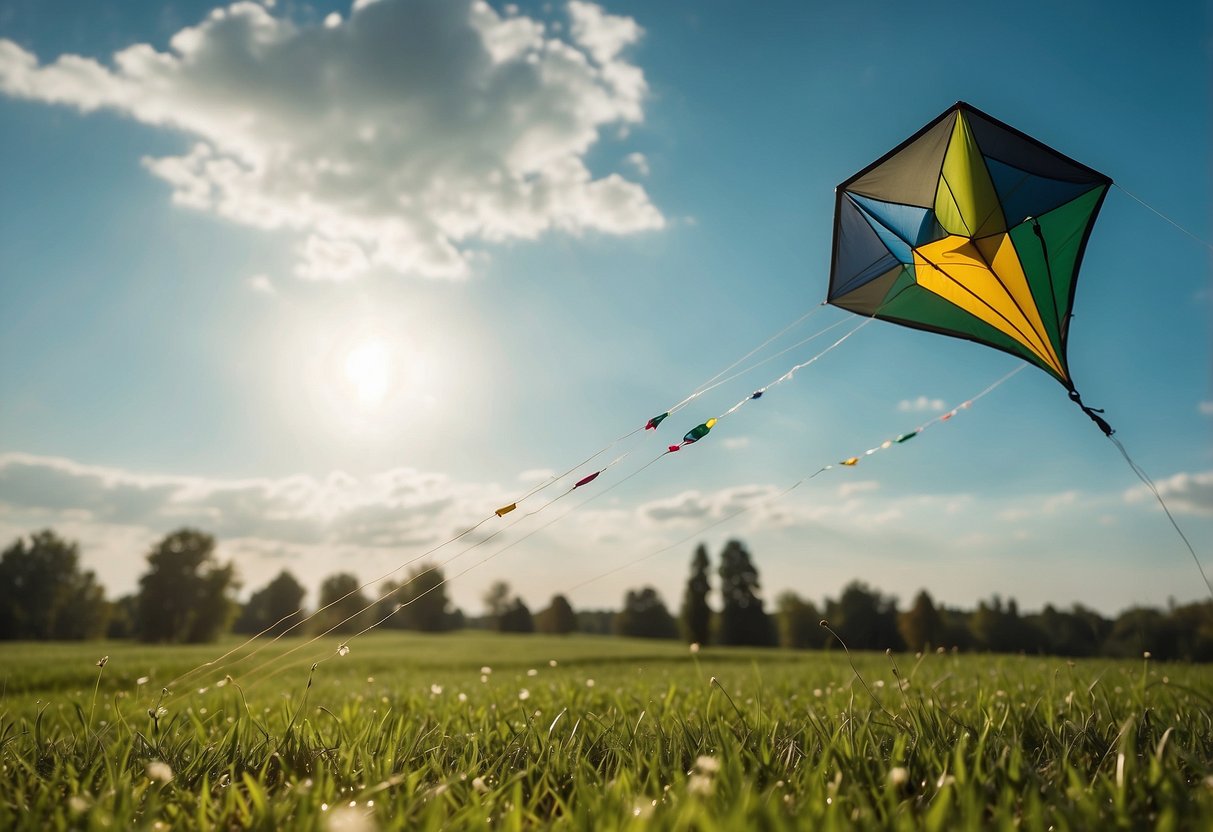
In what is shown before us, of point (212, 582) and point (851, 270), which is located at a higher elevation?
point (851, 270)

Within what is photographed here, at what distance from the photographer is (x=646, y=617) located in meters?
97.1

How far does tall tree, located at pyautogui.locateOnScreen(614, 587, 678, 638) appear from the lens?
97.1m

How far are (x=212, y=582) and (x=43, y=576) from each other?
643 inches

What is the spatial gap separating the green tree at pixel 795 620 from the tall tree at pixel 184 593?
64.5m

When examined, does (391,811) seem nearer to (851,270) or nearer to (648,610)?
(851,270)

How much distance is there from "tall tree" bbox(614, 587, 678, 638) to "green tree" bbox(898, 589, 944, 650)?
35129mm

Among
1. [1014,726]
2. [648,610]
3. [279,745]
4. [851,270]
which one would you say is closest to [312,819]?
[279,745]

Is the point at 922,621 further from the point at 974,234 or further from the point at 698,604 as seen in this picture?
the point at 974,234

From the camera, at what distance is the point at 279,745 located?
347 cm

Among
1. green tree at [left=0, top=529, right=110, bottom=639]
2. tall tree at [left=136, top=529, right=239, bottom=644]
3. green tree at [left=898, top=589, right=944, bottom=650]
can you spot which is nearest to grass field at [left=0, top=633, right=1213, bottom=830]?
green tree at [left=898, top=589, right=944, bottom=650]

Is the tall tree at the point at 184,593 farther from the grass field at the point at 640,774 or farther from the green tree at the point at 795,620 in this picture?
the grass field at the point at 640,774

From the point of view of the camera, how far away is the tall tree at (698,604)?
73.0m

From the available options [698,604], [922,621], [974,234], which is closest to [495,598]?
[698,604]

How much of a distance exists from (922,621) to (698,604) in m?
22.3
